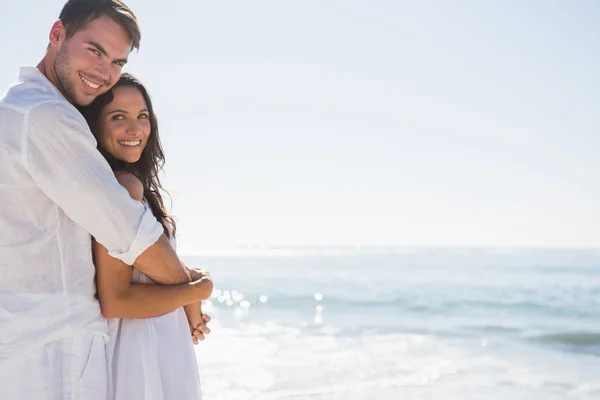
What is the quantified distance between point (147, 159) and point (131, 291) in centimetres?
90

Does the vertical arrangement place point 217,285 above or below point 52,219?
below

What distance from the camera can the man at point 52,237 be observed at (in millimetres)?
1855

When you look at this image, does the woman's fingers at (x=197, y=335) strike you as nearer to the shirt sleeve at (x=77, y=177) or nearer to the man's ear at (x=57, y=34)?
the shirt sleeve at (x=77, y=177)

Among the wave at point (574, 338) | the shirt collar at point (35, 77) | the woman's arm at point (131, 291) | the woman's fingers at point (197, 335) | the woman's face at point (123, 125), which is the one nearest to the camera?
the shirt collar at point (35, 77)

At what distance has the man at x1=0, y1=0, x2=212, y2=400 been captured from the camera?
186 centimetres

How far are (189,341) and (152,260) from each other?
461 mm

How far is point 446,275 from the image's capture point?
29922 mm

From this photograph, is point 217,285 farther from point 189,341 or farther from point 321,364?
point 189,341

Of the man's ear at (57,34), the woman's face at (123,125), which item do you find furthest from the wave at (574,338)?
the man's ear at (57,34)

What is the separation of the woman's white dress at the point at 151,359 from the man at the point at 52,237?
0.37ft

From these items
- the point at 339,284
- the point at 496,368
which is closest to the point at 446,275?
the point at 339,284

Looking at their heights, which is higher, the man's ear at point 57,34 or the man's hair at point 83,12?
the man's hair at point 83,12

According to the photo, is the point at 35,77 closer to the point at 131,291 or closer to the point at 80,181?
the point at 80,181

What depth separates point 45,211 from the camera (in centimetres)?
190
